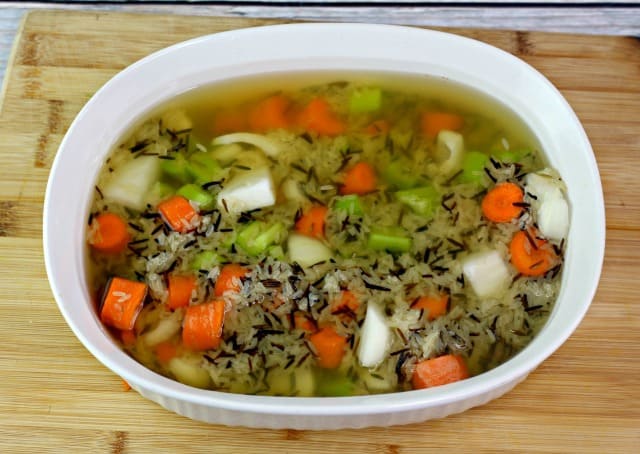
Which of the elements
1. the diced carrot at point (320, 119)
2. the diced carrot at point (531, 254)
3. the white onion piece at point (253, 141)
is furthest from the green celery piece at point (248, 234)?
the diced carrot at point (531, 254)

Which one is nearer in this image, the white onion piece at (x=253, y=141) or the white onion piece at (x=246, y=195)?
the white onion piece at (x=246, y=195)

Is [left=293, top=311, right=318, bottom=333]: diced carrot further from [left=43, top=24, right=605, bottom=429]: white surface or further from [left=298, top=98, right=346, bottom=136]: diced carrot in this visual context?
[left=298, top=98, right=346, bottom=136]: diced carrot

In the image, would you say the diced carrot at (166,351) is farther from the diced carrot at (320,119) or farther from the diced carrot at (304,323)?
the diced carrot at (320,119)

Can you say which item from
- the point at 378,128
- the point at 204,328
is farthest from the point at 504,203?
the point at 204,328

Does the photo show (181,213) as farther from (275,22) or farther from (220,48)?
(275,22)

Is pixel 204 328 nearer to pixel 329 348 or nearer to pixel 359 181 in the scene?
pixel 329 348

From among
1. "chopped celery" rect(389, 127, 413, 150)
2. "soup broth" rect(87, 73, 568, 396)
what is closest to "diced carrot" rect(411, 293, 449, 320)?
"soup broth" rect(87, 73, 568, 396)
